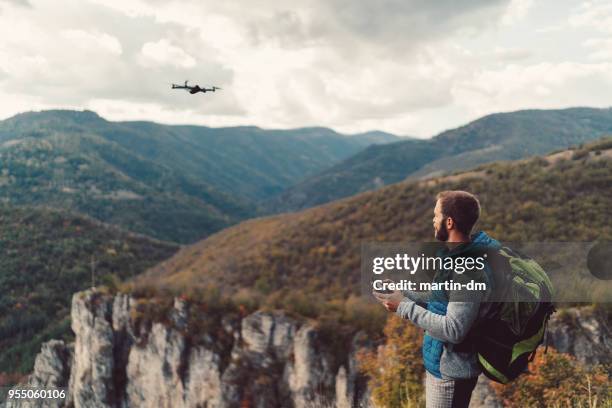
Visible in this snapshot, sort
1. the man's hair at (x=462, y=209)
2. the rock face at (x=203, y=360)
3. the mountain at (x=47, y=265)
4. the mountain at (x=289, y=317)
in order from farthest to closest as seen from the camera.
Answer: the mountain at (x=47, y=265)
the mountain at (x=289, y=317)
the rock face at (x=203, y=360)
the man's hair at (x=462, y=209)

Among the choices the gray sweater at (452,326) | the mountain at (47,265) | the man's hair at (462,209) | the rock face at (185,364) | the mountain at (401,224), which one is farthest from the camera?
the mountain at (47,265)

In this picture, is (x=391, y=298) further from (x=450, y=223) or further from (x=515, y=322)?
(x=515, y=322)

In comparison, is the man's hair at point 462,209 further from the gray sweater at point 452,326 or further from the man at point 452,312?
the gray sweater at point 452,326

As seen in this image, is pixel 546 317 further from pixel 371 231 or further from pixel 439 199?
pixel 371 231

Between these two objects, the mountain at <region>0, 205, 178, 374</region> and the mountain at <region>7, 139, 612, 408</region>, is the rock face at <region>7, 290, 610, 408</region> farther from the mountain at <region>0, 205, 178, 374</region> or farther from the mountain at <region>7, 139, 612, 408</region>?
the mountain at <region>0, 205, 178, 374</region>

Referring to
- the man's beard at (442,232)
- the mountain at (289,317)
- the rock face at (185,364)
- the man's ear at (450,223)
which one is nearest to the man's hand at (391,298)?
the man's beard at (442,232)

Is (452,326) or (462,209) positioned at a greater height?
(462,209)

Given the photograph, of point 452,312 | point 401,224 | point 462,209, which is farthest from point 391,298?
point 401,224
